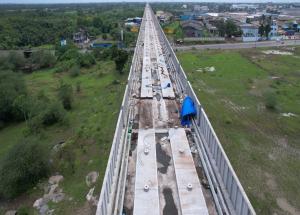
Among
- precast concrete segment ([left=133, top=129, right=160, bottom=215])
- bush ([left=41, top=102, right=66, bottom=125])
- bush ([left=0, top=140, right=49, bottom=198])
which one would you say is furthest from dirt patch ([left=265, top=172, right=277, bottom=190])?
bush ([left=41, top=102, right=66, bottom=125])

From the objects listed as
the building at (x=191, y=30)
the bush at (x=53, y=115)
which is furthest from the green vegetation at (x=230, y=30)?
the bush at (x=53, y=115)

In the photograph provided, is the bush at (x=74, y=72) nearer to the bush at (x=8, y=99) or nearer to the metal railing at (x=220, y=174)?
the bush at (x=8, y=99)

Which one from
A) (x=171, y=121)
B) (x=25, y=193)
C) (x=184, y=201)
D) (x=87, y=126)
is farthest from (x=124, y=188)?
(x=87, y=126)

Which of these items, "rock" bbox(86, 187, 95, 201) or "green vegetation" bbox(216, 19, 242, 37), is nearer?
"rock" bbox(86, 187, 95, 201)

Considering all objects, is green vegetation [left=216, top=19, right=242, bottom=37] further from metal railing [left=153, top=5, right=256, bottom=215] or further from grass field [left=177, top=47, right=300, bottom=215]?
metal railing [left=153, top=5, right=256, bottom=215]

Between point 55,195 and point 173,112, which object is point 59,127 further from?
point 173,112

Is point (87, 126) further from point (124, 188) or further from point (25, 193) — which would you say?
point (124, 188)
